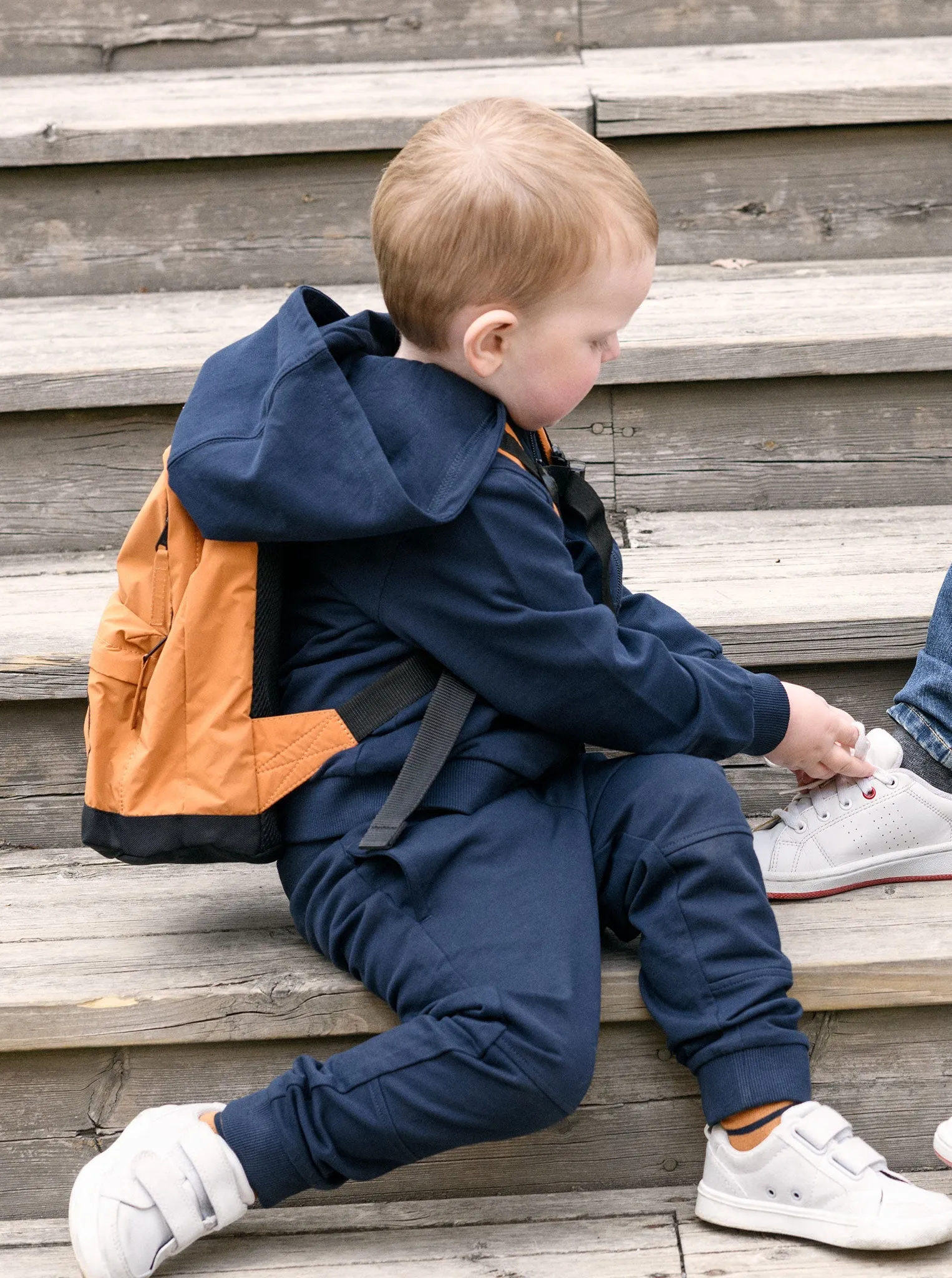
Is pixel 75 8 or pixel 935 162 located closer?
pixel 935 162

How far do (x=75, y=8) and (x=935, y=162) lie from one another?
1.61 metres

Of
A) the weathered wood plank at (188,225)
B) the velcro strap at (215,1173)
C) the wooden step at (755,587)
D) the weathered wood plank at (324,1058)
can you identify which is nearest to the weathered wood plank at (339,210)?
the weathered wood plank at (188,225)

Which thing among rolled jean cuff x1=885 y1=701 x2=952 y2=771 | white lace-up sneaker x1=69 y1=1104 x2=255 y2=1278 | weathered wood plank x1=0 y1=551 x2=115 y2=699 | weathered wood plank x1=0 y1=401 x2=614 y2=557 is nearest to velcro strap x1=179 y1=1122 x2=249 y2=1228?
white lace-up sneaker x1=69 y1=1104 x2=255 y2=1278

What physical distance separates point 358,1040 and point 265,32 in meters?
1.98

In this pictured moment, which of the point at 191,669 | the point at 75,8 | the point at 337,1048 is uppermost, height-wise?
the point at 75,8

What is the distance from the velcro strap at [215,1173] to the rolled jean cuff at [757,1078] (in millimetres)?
432

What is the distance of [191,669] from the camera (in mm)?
1194

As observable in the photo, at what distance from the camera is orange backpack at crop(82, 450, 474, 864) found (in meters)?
1.19

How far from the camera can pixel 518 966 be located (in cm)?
112

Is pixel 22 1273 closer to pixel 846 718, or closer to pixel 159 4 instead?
pixel 846 718

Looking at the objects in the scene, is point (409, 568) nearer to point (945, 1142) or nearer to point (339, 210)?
point (945, 1142)

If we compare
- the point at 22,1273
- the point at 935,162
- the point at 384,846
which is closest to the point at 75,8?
the point at 935,162

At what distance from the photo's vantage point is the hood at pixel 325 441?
1.11 meters

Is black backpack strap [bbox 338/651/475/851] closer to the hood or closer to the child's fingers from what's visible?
the hood
